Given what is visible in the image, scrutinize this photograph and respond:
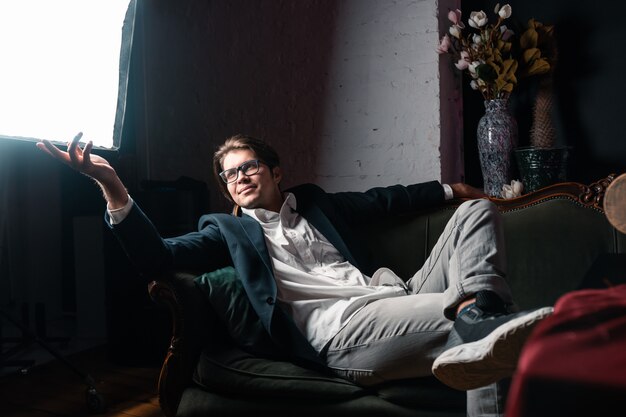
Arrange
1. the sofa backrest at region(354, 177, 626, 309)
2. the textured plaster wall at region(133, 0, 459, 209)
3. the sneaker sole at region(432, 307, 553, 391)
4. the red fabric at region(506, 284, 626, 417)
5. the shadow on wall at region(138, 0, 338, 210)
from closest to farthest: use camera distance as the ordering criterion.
Result: the red fabric at region(506, 284, 626, 417) → the sneaker sole at region(432, 307, 553, 391) → the sofa backrest at region(354, 177, 626, 309) → the textured plaster wall at region(133, 0, 459, 209) → the shadow on wall at region(138, 0, 338, 210)

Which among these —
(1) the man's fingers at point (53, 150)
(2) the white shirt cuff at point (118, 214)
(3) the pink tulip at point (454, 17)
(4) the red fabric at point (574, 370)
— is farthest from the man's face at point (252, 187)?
(4) the red fabric at point (574, 370)

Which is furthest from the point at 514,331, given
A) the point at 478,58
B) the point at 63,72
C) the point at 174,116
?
the point at 174,116

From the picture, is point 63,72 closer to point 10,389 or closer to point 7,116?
point 7,116

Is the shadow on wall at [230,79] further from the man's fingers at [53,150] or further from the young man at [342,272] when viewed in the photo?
the man's fingers at [53,150]

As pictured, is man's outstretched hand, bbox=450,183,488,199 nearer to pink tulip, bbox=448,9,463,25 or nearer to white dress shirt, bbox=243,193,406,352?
white dress shirt, bbox=243,193,406,352

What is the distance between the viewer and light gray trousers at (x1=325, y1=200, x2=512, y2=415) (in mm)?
1488

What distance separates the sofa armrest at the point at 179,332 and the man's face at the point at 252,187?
1.51ft

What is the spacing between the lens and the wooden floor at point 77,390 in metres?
2.40

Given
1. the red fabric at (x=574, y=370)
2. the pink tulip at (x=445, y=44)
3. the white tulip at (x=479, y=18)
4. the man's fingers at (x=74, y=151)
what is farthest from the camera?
the pink tulip at (x=445, y=44)

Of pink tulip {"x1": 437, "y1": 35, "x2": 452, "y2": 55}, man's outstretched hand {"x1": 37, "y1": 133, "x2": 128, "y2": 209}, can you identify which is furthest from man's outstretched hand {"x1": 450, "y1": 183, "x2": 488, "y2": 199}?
man's outstretched hand {"x1": 37, "y1": 133, "x2": 128, "y2": 209}

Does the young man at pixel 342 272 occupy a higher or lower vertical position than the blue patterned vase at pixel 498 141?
lower

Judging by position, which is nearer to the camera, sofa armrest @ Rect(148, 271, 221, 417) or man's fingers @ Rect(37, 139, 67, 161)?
man's fingers @ Rect(37, 139, 67, 161)

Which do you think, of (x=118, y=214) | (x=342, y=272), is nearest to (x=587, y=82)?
(x=342, y=272)

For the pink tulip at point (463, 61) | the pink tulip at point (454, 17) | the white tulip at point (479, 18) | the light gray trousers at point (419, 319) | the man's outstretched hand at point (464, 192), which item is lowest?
the light gray trousers at point (419, 319)
